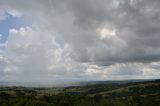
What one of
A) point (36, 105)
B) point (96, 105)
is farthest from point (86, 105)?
point (36, 105)

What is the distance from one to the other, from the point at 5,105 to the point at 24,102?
43.5 feet

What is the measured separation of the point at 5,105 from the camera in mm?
171750

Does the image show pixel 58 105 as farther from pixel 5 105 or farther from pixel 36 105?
pixel 5 105

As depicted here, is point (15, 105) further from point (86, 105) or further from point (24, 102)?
point (86, 105)

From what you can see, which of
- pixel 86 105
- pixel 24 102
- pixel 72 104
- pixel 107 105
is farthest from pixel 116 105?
pixel 24 102

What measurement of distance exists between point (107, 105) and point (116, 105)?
5.81 metres

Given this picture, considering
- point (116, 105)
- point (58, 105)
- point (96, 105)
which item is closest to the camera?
point (116, 105)

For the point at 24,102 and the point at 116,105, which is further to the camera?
the point at 24,102

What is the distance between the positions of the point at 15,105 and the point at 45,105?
20720mm

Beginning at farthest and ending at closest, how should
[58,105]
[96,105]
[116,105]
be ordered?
[58,105] < [96,105] < [116,105]

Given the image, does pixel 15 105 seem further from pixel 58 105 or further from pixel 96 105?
pixel 96 105

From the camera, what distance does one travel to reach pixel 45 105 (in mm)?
179125

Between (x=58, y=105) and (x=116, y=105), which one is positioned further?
(x=58, y=105)

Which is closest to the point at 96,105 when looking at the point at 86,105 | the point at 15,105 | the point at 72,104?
the point at 86,105
